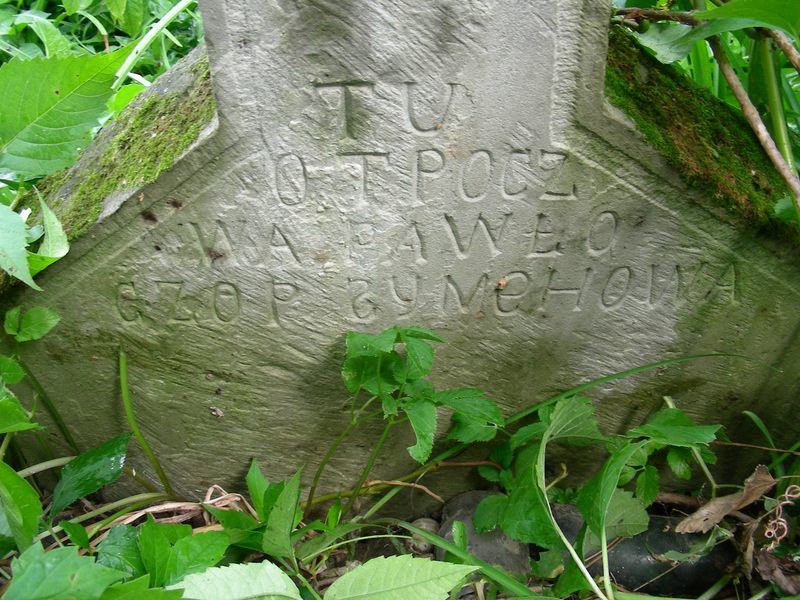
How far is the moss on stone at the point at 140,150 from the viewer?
3.49 feet

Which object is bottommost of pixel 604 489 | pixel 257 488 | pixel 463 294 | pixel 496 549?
pixel 496 549

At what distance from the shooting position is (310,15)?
966 millimetres

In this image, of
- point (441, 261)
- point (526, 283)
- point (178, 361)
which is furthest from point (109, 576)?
point (526, 283)

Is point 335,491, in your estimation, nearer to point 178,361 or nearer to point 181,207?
point 178,361

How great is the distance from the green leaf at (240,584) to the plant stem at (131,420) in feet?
1.29

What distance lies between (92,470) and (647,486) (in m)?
0.94

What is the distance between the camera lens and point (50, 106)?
108 cm

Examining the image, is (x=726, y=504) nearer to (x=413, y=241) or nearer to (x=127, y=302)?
(x=413, y=241)

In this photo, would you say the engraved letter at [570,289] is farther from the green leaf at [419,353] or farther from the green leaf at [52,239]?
the green leaf at [52,239]

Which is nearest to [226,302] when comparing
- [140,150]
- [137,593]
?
[140,150]

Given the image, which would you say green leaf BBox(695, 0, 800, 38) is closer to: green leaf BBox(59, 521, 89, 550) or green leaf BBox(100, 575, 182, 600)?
green leaf BBox(100, 575, 182, 600)

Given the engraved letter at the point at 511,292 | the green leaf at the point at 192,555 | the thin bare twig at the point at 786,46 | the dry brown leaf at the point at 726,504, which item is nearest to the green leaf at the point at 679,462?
the dry brown leaf at the point at 726,504

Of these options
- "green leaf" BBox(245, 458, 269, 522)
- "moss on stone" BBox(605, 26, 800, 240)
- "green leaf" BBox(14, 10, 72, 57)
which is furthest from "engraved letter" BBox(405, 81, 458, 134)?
"green leaf" BBox(14, 10, 72, 57)

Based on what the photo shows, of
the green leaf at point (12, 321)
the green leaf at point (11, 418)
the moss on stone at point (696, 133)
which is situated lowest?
the green leaf at point (11, 418)
